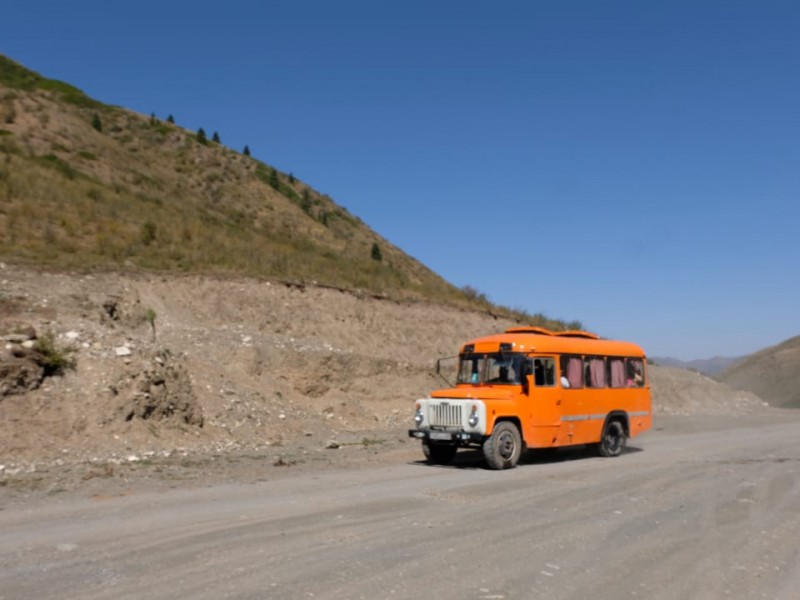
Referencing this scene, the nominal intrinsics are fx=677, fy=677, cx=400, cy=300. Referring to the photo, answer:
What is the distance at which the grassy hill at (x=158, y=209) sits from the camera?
91.6 ft

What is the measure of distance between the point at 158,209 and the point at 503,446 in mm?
28056

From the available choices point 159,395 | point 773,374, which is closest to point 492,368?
point 159,395

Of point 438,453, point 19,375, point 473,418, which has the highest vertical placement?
point 19,375

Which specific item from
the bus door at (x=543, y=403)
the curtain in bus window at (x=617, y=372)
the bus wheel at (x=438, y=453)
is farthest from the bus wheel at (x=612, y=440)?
the bus wheel at (x=438, y=453)

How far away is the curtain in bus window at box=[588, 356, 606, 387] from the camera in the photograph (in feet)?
54.3

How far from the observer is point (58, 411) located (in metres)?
14.6

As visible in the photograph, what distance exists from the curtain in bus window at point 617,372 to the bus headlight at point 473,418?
4959mm

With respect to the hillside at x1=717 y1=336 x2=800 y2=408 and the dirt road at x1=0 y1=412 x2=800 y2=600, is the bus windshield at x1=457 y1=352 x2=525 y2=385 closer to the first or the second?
the dirt road at x1=0 y1=412 x2=800 y2=600

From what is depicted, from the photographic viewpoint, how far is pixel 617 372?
1747 centimetres

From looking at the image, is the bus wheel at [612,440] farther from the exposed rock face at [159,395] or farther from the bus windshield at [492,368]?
the exposed rock face at [159,395]

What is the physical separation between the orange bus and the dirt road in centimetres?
145

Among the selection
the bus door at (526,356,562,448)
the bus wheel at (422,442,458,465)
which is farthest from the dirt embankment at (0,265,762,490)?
the bus door at (526,356,562,448)

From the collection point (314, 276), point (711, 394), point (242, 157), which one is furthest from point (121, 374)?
point (242, 157)

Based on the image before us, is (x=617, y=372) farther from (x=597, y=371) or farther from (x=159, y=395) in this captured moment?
(x=159, y=395)
